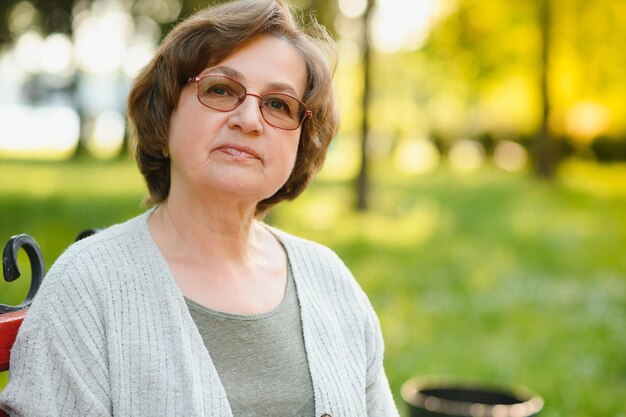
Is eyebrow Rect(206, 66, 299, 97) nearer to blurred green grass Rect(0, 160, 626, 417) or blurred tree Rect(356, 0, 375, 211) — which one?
blurred green grass Rect(0, 160, 626, 417)

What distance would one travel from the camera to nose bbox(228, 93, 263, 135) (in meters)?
2.06

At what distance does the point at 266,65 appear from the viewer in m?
2.13

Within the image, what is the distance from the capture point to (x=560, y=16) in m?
21.4

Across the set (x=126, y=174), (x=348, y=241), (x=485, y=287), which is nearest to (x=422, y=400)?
(x=485, y=287)

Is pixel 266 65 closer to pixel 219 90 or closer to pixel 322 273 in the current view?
pixel 219 90

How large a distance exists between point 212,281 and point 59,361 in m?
0.48

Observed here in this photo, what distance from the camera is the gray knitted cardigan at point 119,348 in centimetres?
179

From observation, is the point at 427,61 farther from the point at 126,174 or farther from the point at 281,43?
the point at 281,43

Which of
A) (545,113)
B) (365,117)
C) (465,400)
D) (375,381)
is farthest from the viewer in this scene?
(545,113)

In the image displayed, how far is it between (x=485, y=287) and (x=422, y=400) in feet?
15.8

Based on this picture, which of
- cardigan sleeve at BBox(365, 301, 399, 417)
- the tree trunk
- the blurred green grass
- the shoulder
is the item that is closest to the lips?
the shoulder

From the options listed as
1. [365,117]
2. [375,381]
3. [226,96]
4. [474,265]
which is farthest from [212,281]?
[365,117]

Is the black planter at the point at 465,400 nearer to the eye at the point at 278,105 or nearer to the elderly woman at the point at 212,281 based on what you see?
the elderly woman at the point at 212,281

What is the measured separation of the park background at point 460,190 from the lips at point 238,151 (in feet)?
1.46
